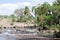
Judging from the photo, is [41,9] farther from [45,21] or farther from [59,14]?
[59,14]

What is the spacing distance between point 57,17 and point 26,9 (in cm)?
7167

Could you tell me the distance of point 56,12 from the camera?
61.5 m

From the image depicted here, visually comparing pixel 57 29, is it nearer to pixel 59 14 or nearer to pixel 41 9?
pixel 59 14

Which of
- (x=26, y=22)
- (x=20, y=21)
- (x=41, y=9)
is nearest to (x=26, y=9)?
(x=26, y=22)

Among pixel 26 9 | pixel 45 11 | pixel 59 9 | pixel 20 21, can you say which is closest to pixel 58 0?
pixel 59 9

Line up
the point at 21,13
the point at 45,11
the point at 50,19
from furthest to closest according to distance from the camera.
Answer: the point at 21,13 < the point at 45,11 < the point at 50,19

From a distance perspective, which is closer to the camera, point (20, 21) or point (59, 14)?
point (59, 14)

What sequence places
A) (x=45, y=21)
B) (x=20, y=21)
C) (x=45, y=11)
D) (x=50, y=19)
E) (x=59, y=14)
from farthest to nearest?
(x=20, y=21) < (x=45, y=11) < (x=45, y=21) < (x=50, y=19) < (x=59, y=14)

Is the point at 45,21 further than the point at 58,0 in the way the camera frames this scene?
Yes

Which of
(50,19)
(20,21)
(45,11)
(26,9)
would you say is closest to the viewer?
(50,19)

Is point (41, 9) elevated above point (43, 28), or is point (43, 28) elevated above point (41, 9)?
point (41, 9)

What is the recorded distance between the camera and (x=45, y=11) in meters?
84.2

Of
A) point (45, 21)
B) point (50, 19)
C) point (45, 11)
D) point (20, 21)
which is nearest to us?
point (50, 19)

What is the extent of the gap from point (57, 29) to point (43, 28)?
25.8 meters
